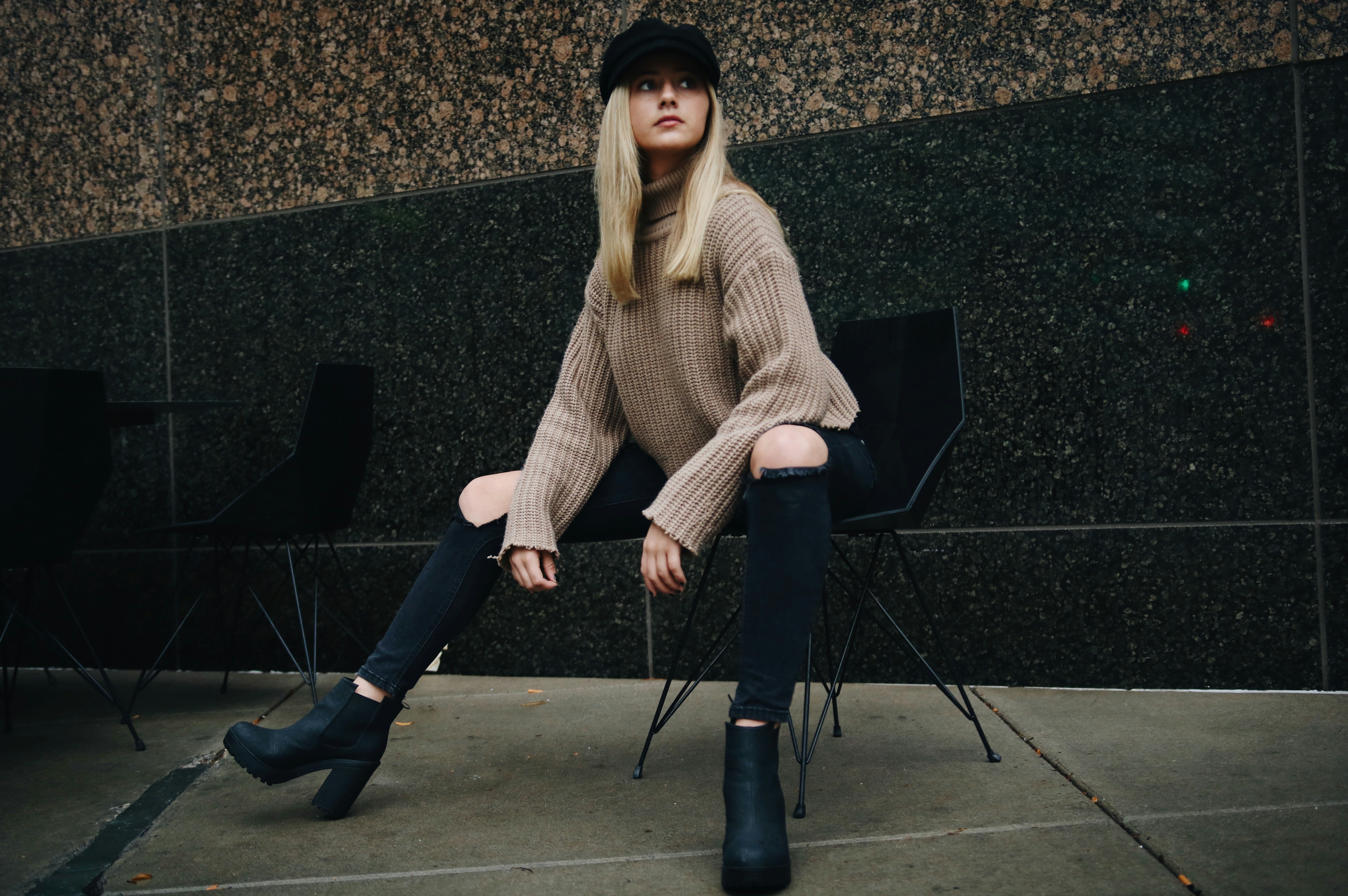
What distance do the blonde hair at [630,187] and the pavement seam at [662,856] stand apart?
113 cm

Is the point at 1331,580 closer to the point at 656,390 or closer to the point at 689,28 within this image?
the point at 656,390

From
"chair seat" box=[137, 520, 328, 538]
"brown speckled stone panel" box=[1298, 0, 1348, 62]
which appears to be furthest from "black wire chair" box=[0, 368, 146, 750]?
"brown speckled stone panel" box=[1298, 0, 1348, 62]

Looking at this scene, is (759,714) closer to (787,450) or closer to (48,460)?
(787,450)

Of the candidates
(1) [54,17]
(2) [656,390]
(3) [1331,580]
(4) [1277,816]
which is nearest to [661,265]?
(2) [656,390]

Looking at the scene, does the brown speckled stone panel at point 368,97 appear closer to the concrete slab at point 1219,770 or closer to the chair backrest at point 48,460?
the chair backrest at point 48,460

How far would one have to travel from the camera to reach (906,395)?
9.03 ft

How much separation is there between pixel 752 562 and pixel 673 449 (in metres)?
0.47

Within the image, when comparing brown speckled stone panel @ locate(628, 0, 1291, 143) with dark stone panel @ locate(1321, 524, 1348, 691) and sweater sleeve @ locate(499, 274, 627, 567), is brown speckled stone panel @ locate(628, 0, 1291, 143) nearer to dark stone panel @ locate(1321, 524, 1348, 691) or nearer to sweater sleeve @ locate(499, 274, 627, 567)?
dark stone panel @ locate(1321, 524, 1348, 691)

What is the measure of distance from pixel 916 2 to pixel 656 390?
1.98 metres

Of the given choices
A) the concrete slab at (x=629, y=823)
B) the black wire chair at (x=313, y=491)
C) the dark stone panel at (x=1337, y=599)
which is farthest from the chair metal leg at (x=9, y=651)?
the dark stone panel at (x=1337, y=599)

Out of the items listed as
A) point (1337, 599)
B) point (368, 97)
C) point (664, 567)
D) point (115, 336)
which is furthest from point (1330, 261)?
point (115, 336)

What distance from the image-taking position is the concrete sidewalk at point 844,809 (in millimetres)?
1849

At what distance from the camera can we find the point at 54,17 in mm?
4535

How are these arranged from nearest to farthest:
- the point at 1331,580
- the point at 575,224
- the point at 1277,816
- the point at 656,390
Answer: the point at 1277,816 → the point at 656,390 → the point at 1331,580 → the point at 575,224
